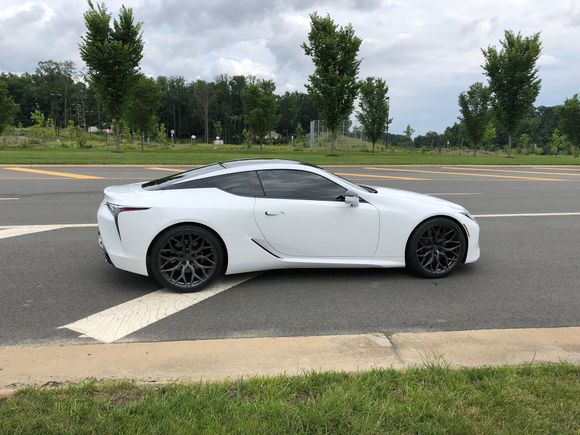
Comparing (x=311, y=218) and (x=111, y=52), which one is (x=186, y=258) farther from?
(x=111, y=52)

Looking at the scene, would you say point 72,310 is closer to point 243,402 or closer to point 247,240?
point 247,240

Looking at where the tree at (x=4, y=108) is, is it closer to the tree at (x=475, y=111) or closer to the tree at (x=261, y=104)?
the tree at (x=261, y=104)

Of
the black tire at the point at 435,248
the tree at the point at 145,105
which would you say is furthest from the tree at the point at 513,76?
the black tire at the point at 435,248

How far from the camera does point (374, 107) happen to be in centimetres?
4741

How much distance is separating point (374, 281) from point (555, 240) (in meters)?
3.90

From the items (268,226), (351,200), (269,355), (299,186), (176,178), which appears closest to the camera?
(269,355)

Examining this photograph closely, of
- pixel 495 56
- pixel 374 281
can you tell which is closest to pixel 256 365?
pixel 374 281

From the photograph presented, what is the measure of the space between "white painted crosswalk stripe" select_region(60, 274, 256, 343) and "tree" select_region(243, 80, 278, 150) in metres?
49.3

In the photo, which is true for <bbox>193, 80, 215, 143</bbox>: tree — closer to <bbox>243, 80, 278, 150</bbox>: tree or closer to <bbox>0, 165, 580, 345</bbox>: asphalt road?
<bbox>243, 80, 278, 150</bbox>: tree

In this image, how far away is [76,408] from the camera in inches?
108

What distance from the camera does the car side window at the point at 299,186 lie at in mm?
5371

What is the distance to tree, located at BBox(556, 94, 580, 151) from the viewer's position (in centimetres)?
4359

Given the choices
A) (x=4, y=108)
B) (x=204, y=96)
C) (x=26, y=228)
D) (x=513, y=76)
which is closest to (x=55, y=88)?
(x=204, y=96)

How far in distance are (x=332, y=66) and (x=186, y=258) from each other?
29.3m
